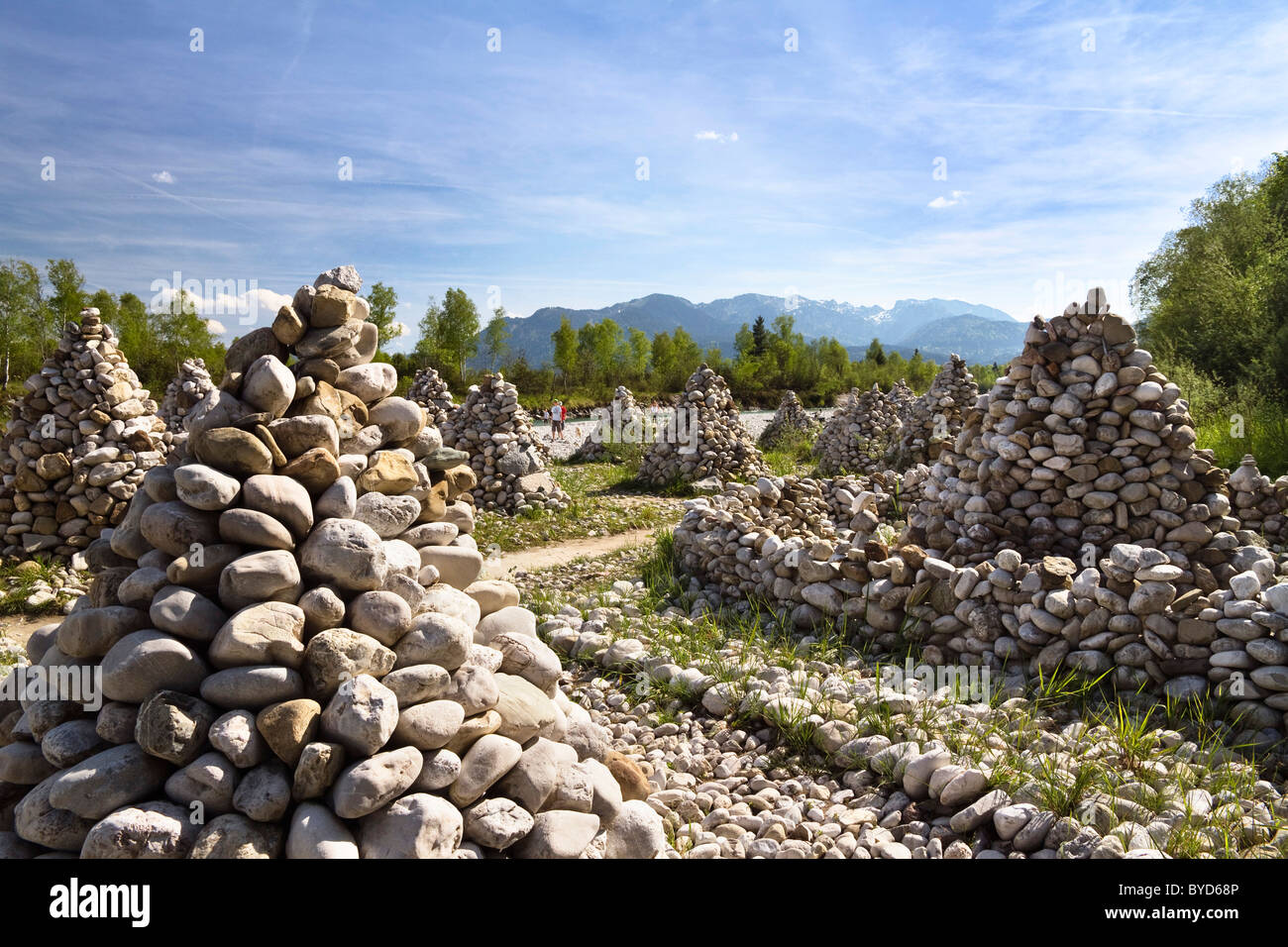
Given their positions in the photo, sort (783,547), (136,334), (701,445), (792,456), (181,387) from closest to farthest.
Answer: (783,547) → (701,445) → (181,387) → (792,456) → (136,334)

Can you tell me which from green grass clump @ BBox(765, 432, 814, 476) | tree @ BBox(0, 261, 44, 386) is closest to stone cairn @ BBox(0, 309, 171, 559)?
green grass clump @ BBox(765, 432, 814, 476)

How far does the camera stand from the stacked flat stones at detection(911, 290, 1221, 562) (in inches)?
258

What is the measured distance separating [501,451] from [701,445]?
14.1 feet

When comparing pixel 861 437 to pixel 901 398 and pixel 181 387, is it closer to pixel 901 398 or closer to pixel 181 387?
pixel 901 398

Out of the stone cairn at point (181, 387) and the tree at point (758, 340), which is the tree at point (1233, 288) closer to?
the stone cairn at point (181, 387)

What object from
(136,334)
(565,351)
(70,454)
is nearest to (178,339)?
(136,334)

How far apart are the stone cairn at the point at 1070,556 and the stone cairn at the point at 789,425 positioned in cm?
1519

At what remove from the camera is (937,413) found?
14.7 metres

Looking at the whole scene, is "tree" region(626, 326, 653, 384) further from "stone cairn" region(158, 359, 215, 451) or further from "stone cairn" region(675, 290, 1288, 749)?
"stone cairn" region(675, 290, 1288, 749)

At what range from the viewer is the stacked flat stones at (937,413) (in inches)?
570

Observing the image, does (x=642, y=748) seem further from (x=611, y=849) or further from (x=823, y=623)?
(x=823, y=623)

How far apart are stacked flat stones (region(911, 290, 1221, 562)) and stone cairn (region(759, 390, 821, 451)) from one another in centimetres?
1594

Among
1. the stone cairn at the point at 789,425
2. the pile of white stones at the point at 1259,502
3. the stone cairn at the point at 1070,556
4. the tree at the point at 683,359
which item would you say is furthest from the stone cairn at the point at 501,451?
the tree at the point at 683,359
